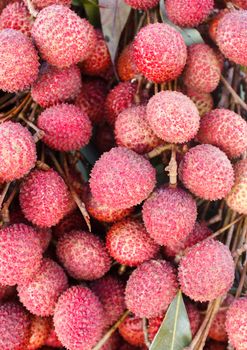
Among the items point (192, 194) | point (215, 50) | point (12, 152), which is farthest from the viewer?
point (215, 50)

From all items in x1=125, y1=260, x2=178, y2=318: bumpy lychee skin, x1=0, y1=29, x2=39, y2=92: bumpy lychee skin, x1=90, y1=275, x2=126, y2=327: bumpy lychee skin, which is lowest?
x1=90, y1=275, x2=126, y2=327: bumpy lychee skin

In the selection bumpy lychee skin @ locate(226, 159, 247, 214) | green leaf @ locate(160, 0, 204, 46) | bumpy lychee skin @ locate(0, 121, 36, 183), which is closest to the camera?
bumpy lychee skin @ locate(0, 121, 36, 183)

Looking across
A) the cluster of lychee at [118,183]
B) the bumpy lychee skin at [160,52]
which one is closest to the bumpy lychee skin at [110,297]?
the cluster of lychee at [118,183]

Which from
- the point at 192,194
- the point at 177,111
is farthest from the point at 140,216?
the point at 177,111

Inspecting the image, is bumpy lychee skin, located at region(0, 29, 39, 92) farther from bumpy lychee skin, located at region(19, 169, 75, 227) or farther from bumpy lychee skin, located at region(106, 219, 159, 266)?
bumpy lychee skin, located at region(106, 219, 159, 266)

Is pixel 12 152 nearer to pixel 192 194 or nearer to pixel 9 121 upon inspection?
pixel 9 121

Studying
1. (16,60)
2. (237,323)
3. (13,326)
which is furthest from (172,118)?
(13,326)

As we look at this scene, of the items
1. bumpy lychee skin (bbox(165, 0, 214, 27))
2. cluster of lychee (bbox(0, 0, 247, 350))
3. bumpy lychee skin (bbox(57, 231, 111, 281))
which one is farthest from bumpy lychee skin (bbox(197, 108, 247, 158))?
bumpy lychee skin (bbox(57, 231, 111, 281))

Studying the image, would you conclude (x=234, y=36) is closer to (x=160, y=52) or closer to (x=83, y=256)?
(x=160, y=52)
